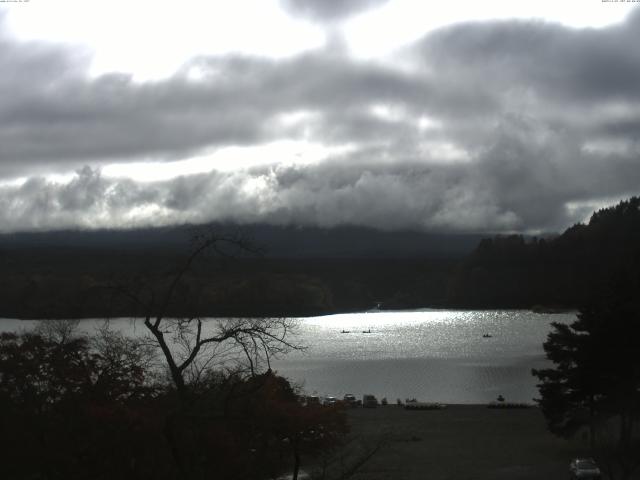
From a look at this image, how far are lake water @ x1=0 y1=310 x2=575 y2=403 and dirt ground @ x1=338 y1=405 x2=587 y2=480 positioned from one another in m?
13.5

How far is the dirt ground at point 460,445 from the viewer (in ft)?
105

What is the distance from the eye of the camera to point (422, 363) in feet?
330

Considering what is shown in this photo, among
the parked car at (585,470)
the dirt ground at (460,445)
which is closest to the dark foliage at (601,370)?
the parked car at (585,470)

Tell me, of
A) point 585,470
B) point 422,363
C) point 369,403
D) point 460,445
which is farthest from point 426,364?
point 585,470

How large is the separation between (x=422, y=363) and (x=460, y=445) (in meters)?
61.0

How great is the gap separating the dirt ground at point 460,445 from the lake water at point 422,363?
13.5 metres

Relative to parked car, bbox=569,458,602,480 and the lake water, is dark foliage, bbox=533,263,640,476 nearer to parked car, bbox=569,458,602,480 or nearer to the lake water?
parked car, bbox=569,458,602,480

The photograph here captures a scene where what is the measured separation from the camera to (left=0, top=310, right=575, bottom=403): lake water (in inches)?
2800

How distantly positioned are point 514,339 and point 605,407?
370ft

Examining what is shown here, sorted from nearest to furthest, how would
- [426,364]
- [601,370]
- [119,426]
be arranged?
[119,426] < [601,370] < [426,364]

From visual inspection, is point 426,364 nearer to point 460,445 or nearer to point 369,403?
point 369,403

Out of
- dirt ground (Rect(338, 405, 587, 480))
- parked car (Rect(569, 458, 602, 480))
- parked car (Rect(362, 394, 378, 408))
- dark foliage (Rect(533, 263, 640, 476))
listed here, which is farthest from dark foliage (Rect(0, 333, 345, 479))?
parked car (Rect(362, 394, 378, 408))

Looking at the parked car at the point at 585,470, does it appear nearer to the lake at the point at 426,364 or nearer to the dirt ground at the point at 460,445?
the dirt ground at the point at 460,445

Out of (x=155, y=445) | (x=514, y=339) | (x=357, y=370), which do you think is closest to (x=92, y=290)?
(x=155, y=445)
